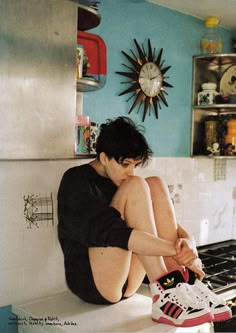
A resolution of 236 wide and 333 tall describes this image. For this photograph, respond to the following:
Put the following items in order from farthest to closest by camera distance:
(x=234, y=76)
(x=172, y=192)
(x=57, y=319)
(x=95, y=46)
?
(x=234, y=76) → (x=172, y=192) → (x=95, y=46) → (x=57, y=319)

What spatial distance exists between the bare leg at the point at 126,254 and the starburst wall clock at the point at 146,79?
31.3 inches

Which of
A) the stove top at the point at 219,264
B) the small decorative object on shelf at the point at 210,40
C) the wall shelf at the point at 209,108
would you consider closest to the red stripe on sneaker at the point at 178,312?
the stove top at the point at 219,264

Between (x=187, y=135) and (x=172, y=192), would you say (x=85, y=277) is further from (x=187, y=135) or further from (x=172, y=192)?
(x=187, y=135)

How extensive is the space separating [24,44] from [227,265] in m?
1.50

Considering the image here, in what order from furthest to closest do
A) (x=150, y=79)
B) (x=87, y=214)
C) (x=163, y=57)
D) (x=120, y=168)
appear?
(x=163, y=57) → (x=150, y=79) → (x=120, y=168) → (x=87, y=214)

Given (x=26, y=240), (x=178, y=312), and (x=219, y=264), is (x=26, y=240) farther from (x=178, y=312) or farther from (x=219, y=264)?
(x=219, y=264)

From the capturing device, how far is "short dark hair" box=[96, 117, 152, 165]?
175 cm

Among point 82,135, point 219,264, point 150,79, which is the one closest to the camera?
point 82,135

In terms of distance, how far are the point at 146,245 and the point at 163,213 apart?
0.30 metres

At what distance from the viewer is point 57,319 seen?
1.69m

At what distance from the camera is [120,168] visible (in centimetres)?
181

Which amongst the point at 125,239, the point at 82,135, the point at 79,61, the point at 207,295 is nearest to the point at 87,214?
the point at 125,239

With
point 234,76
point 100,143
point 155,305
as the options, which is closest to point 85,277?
point 155,305

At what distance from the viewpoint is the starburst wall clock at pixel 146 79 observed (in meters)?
2.42
